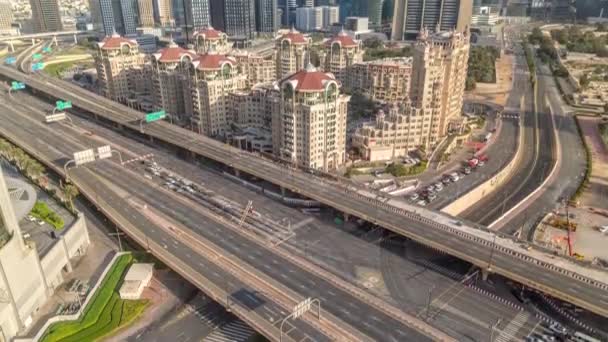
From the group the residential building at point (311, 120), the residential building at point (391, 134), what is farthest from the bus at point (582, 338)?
the residential building at point (391, 134)

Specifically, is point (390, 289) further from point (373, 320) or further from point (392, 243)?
point (392, 243)

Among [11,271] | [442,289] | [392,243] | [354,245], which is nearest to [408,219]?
[392,243]

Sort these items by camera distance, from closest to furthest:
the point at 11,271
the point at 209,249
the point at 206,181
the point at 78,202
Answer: the point at 11,271 < the point at 209,249 < the point at 78,202 < the point at 206,181

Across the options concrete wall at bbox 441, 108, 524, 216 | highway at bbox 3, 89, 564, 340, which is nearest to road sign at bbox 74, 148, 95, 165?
Result: highway at bbox 3, 89, 564, 340

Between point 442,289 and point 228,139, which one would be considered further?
point 228,139

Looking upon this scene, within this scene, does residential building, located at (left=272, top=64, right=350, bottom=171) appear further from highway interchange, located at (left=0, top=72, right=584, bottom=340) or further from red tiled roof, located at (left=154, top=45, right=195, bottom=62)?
red tiled roof, located at (left=154, top=45, right=195, bottom=62)

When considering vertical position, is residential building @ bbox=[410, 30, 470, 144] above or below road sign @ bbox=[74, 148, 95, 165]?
above

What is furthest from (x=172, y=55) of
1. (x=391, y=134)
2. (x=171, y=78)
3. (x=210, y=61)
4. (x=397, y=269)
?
(x=397, y=269)
